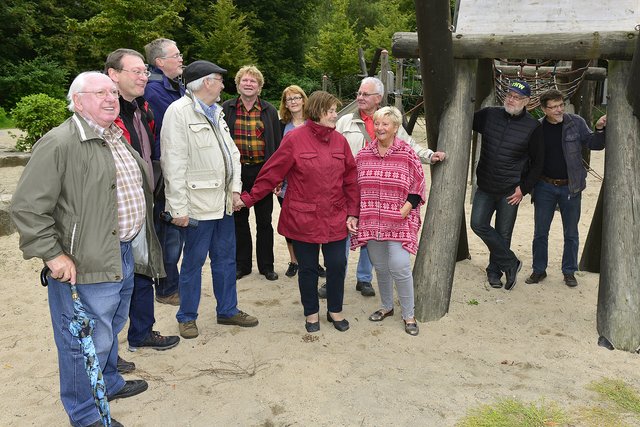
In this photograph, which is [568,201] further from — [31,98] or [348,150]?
[31,98]

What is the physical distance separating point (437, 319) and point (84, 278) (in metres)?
2.55

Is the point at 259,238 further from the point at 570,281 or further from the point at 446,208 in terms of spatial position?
the point at 570,281

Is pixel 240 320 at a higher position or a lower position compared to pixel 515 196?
lower

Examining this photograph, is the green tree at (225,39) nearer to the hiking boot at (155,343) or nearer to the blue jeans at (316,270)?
the blue jeans at (316,270)

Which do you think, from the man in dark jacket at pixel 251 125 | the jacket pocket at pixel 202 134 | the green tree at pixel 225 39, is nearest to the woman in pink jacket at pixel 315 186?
the jacket pocket at pixel 202 134

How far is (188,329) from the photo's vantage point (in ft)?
12.4

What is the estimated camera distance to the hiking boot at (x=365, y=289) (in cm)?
457

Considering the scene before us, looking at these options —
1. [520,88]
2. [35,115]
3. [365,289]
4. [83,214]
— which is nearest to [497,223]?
[520,88]

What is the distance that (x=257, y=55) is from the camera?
1233 inches

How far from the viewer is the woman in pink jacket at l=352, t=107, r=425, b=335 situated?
12.1ft

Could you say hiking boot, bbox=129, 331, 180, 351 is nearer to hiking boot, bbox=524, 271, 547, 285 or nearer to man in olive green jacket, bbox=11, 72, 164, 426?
man in olive green jacket, bbox=11, 72, 164, 426

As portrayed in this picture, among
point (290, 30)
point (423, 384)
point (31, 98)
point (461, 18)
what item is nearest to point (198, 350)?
point (423, 384)

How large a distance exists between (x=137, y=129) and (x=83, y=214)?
1067mm

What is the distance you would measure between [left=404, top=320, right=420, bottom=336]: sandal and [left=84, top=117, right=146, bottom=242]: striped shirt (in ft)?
6.63
